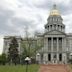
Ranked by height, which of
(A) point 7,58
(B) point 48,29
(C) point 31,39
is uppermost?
(B) point 48,29

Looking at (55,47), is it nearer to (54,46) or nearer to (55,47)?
(55,47)

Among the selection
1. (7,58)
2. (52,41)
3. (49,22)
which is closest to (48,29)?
(49,22)

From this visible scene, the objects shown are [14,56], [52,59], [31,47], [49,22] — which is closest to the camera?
[14,56]

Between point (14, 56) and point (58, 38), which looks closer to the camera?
point (14, 56)

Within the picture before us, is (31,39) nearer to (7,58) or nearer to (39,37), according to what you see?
(7,58)

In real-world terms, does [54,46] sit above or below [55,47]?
above

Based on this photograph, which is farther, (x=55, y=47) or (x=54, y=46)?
(x=54, y=46)

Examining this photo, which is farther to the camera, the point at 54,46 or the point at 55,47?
the point at 54,46

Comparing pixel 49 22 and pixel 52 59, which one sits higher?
pixel 49 22

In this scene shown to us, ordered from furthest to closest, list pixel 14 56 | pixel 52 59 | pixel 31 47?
pixel 52 59, pixel 31 47, pixel 14 56

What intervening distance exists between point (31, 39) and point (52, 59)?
16.3 meters

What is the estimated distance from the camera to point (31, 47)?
81312 mm

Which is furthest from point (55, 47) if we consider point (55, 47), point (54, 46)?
point (54, 46)

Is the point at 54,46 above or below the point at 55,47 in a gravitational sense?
above
